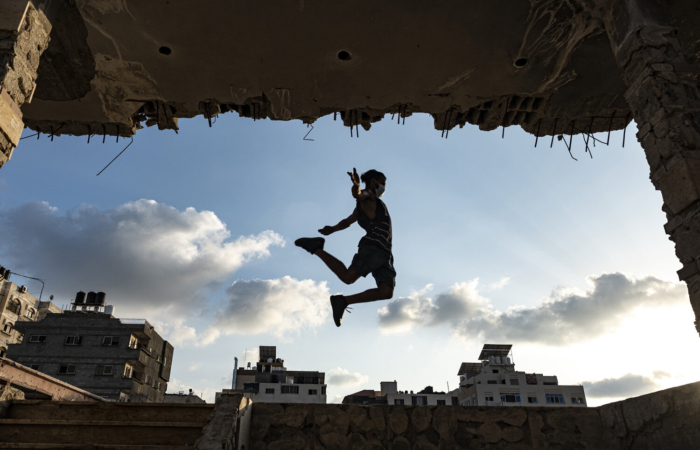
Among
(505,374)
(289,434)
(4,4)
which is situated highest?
(505,374)

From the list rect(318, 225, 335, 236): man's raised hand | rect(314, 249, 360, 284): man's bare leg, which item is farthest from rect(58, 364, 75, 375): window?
rect(314, 249, 360, 284): man's bare leg

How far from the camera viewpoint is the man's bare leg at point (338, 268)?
20.3ft

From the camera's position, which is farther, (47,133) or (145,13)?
(47,133)

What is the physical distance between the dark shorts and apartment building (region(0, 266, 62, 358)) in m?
56.6

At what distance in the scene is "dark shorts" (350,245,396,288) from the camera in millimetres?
6176

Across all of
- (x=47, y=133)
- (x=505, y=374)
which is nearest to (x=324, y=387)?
(x=505, y=374)

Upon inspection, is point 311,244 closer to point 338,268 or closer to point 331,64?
point 338,268

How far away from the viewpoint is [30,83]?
4.68 m

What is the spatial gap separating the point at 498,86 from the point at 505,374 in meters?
63.7

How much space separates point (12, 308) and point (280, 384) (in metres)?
34.2

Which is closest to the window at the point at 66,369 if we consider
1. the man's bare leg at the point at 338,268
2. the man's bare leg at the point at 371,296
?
the man's bare leg at the point at 338,268

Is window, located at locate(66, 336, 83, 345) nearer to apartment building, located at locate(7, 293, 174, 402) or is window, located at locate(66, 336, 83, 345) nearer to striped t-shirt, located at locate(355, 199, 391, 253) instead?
apartment building, located at locate(7, 293, 174, 402)

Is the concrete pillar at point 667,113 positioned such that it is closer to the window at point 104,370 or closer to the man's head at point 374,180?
the man's head at point 374,180

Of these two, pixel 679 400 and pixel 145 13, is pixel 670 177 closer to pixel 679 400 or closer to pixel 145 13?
pixel 679 400
